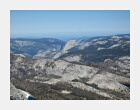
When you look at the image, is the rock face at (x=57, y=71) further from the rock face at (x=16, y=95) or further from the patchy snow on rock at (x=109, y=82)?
the rock face at (x=16, y=95)

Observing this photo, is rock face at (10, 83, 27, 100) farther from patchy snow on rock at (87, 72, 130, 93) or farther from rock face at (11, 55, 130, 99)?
rock face at (11, 55, 130, 99)

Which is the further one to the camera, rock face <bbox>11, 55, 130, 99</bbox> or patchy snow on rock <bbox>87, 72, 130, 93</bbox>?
rock face <bbox>11, 55, 130, 99</bbox>

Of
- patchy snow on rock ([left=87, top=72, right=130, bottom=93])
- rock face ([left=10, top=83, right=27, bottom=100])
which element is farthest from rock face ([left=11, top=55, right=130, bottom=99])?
rock face ([left=10, top=83, right=27, bottom=100])

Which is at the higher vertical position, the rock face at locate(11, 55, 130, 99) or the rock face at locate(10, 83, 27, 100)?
the rock face at locate(11, 55, 130, 99)

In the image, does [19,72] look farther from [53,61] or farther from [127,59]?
[127,59]

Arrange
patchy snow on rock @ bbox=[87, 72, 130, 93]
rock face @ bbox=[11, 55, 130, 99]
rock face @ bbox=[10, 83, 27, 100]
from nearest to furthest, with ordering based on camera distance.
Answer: rock face @ bbox=[10, 83, 27, 100], patchy snow on rock @ bbox=[87, 72, 130, 93], rock face @ bbox=[11, 55, 130, 99]

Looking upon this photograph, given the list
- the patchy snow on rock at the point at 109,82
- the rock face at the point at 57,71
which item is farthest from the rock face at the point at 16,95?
the rock face at the point at 57,71

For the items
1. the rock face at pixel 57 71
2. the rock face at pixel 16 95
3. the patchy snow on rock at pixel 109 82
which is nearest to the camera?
the rock face at pixel 16 95

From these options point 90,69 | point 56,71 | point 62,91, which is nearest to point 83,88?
point 62,91

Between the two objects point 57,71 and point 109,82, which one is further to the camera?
point 57,71

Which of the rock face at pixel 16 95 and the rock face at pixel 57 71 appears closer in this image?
the rock face at pixel 16 95

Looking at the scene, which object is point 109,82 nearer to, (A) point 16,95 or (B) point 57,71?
(B) point 57,71

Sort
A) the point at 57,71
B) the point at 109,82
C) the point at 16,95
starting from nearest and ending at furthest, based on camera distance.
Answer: the point at 16,95, the point at 109,82, the point at 57,71

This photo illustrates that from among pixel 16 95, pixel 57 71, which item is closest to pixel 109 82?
pixel 57 71
